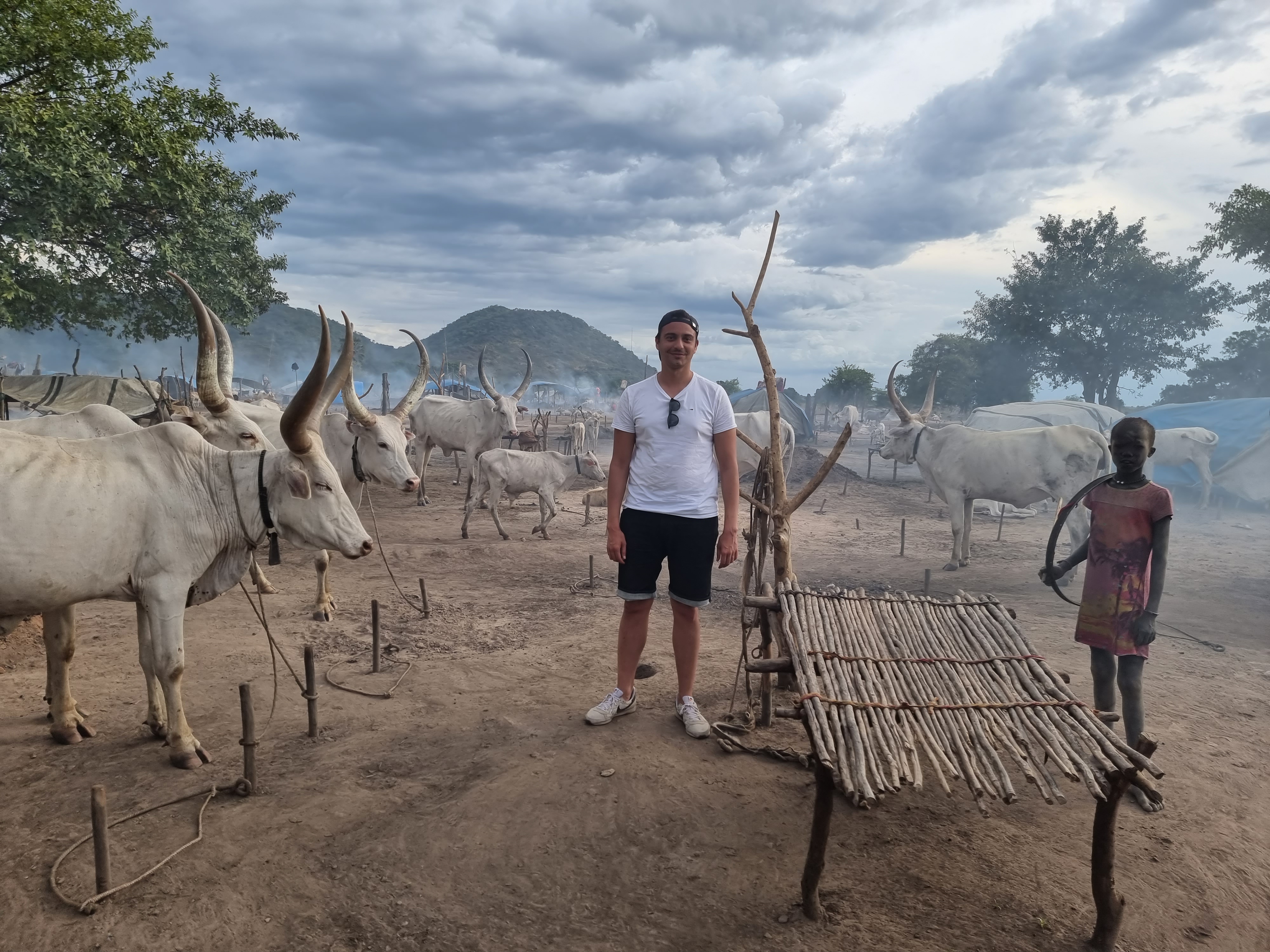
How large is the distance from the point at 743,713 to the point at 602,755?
104 cm

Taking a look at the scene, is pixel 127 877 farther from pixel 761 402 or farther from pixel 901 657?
pixel 761 402

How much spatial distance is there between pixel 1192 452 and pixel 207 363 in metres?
16.9

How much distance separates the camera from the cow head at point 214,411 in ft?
13.3

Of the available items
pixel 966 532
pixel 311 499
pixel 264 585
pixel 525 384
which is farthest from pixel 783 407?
pixel 311 499

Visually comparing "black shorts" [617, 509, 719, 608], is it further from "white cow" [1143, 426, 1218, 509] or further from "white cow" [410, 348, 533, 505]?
"white cow" [1143, 426, 1218, 509]

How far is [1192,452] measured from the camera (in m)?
14.1

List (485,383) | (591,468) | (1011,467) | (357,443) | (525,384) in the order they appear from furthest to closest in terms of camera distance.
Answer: (525,384) < (485,383) < (591,468) < (1011,467) < (357,443)

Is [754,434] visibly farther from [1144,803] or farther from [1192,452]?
[1144,803]

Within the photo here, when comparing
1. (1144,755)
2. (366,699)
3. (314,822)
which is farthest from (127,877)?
(1144,755)

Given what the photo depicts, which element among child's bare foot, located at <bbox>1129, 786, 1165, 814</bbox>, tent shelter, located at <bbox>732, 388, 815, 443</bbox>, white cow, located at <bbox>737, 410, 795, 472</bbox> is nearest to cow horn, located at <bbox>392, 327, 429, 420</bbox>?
child's bare foot, located at <bbox>1129, 786, 1165, 814</bbox>

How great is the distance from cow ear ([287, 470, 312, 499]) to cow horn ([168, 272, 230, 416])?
974mm

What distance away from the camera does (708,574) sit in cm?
352

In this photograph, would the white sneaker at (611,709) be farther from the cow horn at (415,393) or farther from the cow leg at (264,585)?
the cow horn at (415,393)

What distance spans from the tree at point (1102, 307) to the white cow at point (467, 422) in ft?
79.1
